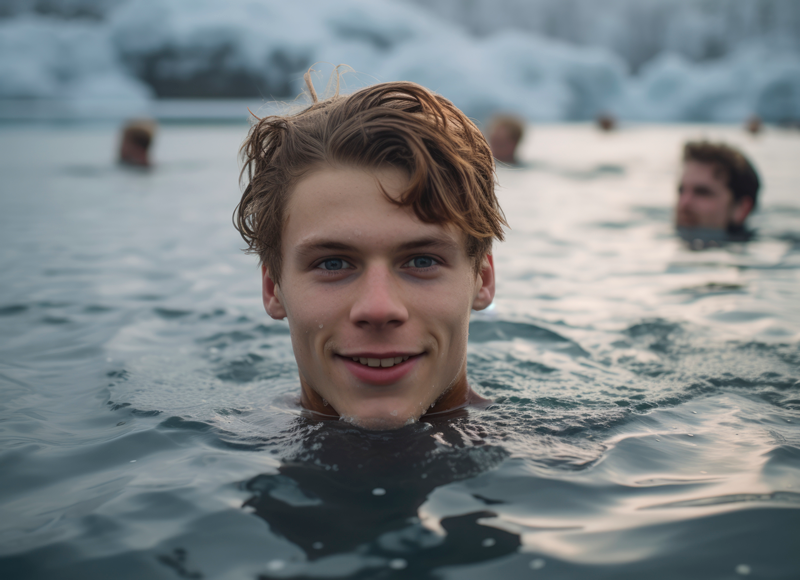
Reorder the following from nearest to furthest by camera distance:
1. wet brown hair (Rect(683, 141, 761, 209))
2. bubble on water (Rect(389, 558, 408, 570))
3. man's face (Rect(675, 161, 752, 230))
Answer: bubble on water (Rect(389, 558, 408, 570)) → wet brown hair (Rect(683, 141, 761, 209)) → man's face (Rect(675, 161, 752, 230))

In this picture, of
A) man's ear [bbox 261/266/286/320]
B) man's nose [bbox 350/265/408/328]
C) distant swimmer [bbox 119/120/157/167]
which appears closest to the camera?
man's nose [bbox 350/265/408/328]

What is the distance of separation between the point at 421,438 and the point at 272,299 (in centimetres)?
86

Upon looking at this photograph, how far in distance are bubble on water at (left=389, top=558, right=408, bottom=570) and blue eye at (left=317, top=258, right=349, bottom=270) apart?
1.02 meters

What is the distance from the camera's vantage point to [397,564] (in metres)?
1.88

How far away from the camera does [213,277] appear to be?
648cm

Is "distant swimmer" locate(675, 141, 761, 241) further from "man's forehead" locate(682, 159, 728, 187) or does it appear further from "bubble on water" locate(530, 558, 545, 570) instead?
"bubble on water" locate(530, 558, 545, 570)

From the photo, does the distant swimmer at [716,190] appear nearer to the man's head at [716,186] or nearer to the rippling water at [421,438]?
the man's head at [716,186]

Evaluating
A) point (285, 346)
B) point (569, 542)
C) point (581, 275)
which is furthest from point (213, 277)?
point (569, 542)

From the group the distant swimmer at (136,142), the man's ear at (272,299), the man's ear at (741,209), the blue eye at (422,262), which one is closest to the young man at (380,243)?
the blue eye at (422,262)

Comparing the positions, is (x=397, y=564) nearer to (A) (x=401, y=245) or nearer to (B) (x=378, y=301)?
(B) (x=378, y=301)

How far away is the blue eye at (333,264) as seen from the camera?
8.04ft

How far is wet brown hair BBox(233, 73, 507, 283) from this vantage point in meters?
2.44

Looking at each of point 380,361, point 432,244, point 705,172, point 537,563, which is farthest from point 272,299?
point 705,172

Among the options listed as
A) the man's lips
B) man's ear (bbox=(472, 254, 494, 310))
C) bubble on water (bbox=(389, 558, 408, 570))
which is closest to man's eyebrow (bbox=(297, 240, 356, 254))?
the man's lips
